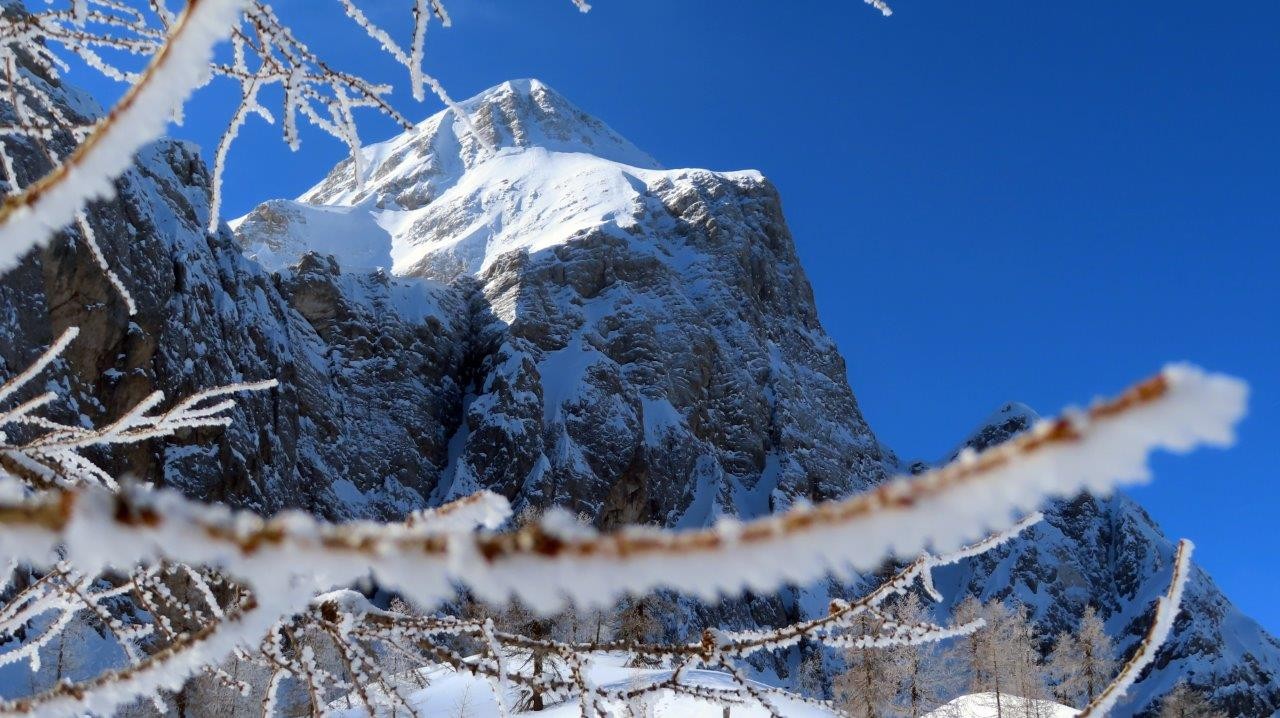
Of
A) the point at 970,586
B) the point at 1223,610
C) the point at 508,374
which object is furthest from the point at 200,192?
the point at 1223,610

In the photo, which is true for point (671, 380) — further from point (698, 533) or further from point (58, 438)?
point (698, 533)

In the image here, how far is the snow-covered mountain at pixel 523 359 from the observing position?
102 feet

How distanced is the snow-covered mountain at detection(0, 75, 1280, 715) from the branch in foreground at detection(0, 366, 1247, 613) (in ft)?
96.9

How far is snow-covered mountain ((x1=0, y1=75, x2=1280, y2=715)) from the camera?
102 feet

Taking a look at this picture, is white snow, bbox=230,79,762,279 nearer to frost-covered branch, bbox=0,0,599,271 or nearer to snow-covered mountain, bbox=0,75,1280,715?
snow-covered mountain, bbox=0,75,1280,715

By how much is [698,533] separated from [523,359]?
47.4m

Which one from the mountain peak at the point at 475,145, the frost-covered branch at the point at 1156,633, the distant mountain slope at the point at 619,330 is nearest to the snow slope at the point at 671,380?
the distant mountain slope at the point at 619,330

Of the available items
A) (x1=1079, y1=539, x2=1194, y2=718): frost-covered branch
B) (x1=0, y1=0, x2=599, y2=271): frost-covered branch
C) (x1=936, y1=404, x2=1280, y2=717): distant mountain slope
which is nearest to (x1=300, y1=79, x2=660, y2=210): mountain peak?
(x1=936, y1=404, x2=1280, y2=717): distant mountain slope

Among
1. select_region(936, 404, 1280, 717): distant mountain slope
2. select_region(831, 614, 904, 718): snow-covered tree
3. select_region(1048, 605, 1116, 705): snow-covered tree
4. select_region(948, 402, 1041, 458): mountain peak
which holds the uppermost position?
select_region(948, 402, 1041, 458): mountain peak

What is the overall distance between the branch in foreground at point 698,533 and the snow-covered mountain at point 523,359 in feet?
96.9

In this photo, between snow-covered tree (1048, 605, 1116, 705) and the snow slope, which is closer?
snow-covered tree (1048, 605, 1116, 705)

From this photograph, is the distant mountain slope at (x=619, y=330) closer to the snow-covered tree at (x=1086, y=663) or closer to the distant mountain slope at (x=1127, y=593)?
the distant mountain slope at (x=1127, y=593)

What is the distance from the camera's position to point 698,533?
12.1 inches

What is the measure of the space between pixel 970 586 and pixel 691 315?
109 feet
